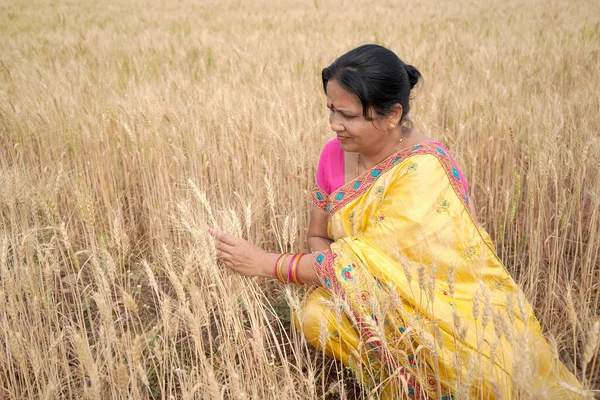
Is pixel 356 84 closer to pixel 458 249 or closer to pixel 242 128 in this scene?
pixel 458 249

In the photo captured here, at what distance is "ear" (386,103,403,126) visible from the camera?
60.9 inches

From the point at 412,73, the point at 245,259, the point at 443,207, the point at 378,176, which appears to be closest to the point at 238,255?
the point at 245,259

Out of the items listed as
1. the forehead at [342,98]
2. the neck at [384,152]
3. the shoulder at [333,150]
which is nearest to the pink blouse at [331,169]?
the shoulder at [333,150]

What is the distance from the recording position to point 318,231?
6.03 ft

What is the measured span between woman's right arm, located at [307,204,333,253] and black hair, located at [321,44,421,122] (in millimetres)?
444

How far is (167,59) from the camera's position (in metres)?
4.50

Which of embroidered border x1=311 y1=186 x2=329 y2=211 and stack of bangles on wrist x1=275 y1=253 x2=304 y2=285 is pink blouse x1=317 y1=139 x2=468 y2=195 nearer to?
embroidered border x1=311 y1=186 x2=329 y2=211

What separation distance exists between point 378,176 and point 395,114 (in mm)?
211

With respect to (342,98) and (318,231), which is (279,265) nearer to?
(318,231)

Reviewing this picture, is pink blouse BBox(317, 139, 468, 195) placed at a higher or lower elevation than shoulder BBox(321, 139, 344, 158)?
lower

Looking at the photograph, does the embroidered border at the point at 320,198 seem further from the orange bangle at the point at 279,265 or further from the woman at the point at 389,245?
the orange bangle at the point at 279,265

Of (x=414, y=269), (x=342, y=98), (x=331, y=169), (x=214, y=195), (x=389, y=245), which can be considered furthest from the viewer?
(x=214, y=195)

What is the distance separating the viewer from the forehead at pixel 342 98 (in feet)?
4.97

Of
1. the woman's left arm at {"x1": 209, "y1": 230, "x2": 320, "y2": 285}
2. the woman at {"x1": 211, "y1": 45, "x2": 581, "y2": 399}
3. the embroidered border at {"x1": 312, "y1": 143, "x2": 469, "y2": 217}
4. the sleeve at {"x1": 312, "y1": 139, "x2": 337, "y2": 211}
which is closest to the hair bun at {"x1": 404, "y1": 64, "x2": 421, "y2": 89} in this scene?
the woman at {"x1": 211, "y1": 45, "x2": 581, "y2": 399}
